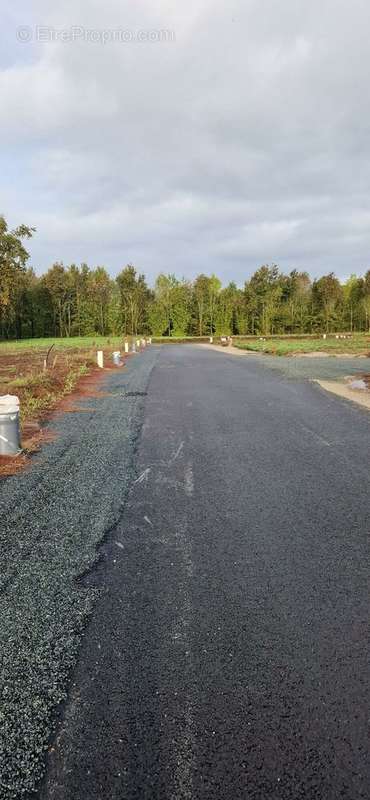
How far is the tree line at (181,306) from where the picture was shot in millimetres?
83250

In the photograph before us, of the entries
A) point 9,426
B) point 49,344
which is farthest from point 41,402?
point 49,344

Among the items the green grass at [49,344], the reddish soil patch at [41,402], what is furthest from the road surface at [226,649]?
the green grass at [49,344]

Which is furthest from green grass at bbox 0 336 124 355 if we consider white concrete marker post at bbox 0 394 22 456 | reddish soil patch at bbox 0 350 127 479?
white concrete marker post at bbox 0 394 22 456

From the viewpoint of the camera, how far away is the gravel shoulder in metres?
2.22

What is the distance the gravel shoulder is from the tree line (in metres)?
80.0

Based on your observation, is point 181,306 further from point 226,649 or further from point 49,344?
point 226,649

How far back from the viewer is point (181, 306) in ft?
287

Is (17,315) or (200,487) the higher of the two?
(17,315)

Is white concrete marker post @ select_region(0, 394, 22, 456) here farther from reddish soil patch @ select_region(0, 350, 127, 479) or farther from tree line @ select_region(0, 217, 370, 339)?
tree line @ select_region(0, 217, 370, 339)

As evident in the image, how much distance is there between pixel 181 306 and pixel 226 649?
8703 cm

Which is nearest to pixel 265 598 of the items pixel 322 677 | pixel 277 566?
pixel 277 566

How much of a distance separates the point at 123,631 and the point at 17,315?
8362 cm

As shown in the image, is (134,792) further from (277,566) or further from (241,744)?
(277,566)

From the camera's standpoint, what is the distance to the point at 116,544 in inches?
162
